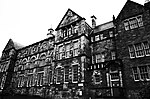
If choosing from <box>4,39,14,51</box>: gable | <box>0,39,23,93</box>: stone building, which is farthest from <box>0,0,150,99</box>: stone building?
<box>4,39,14,51</box>: gable

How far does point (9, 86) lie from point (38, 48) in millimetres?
13597

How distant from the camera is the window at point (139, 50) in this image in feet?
59.1

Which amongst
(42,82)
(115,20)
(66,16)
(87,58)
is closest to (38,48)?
(42,82)

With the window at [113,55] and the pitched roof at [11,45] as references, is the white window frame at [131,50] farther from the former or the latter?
the pitched roof at [11,45]

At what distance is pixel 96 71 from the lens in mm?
21672

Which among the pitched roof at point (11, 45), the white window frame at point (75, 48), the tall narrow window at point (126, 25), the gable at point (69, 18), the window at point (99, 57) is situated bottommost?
the window at point (99, 57)

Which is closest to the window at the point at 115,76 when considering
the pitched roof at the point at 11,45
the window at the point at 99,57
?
the window at the point at 99,57

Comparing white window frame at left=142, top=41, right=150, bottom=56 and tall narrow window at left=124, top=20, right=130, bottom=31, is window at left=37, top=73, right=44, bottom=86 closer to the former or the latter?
tall narrow window at left=124, top=20, right=130, bottom=31

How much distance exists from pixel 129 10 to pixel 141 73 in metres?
10.1

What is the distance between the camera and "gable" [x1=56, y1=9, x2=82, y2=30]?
26.4 m

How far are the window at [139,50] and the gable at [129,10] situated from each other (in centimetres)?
499

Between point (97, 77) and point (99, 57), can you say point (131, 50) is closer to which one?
point (99, 57)

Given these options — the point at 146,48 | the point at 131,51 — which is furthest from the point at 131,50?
the point at 146,48

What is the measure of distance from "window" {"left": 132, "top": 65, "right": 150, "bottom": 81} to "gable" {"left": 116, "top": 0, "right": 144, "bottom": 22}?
326 inches
